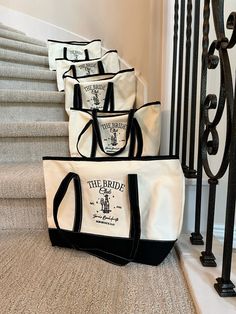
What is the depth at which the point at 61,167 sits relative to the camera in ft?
2.79

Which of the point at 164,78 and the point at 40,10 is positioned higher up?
the point at 40,10

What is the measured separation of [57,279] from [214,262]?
0.38m

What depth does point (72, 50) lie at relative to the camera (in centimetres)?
206

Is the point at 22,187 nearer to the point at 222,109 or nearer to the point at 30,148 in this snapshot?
the point at 30,148

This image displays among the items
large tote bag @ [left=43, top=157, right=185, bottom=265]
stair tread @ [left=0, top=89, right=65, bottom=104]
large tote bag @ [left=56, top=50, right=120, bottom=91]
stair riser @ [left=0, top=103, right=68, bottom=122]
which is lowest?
large tote bag @ [left=43, top=157, right=185, bottom=265]

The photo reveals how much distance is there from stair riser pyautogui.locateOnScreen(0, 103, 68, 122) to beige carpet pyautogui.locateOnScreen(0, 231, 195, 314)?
0.76 metres

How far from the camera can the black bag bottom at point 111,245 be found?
77 centimetres

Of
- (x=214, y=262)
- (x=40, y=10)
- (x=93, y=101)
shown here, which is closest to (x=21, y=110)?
(x=93, y=101)

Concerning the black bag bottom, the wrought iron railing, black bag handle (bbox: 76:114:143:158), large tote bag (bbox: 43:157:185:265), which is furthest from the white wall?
the black bag bottom

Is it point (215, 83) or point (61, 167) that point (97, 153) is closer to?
point (61, 167)

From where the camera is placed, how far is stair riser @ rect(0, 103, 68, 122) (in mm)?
1439

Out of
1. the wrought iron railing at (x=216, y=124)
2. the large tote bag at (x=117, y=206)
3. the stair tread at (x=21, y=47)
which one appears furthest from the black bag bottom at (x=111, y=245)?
the stair tread at (x=21, y=47)

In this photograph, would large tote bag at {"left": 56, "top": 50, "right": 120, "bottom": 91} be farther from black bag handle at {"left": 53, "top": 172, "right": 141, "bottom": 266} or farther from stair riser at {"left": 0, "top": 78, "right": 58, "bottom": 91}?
black bag handle at {"left": 53, "top": 172, "right": 141, "bottom": 266}

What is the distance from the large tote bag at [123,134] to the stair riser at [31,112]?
Answer: 41 cm
